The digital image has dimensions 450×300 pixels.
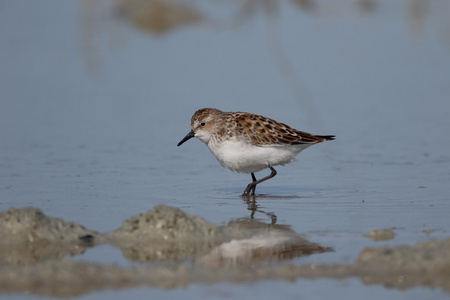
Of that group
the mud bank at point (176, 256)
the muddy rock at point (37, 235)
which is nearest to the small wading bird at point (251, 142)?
the mud bank at point (176, 256)

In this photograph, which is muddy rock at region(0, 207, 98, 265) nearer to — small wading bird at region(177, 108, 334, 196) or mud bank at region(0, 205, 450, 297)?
mud bank at region(0, 205, 450, 297)

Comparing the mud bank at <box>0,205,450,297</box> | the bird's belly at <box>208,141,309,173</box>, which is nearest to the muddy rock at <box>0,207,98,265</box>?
the mud bank at <box>0,205,450,297</box>

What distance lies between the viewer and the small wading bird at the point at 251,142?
9188 mm

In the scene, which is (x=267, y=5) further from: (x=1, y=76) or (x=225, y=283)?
(x=225, y=283)

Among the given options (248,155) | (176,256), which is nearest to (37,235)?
(176,256)

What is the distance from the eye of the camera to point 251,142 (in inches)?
363

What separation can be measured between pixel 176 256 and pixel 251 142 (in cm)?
317

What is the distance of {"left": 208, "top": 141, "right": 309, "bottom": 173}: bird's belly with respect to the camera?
30.0ft

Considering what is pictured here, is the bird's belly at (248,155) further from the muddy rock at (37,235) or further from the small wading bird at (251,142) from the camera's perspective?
the muddy rock at (37,235)

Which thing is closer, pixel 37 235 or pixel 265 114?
pixel 37 235

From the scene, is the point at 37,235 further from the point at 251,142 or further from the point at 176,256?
the point at 251,142

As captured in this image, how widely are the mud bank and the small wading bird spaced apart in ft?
6.21

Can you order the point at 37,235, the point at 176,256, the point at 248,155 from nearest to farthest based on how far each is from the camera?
1. the point at 176,256
2. the point at 37,235
3. the point at 248,155

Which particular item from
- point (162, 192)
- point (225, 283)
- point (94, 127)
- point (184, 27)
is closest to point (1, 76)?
point (94, 127)
